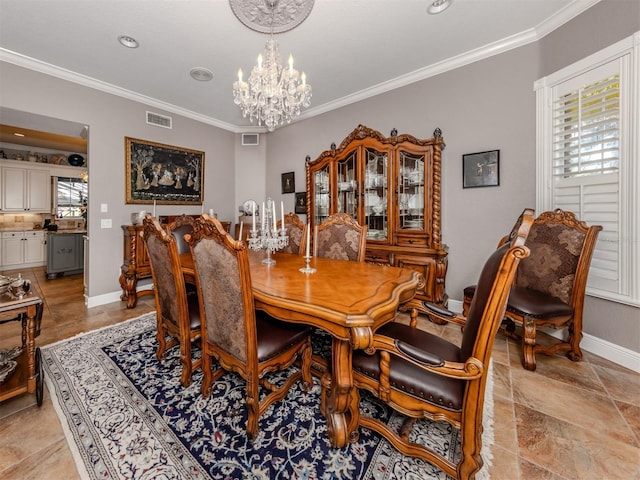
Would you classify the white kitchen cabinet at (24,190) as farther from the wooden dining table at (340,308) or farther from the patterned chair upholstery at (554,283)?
the patterned chair upholstery at (554,283)

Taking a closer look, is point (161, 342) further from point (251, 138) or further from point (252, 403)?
point (251, 138)

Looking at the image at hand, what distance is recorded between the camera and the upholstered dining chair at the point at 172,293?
1.63 m

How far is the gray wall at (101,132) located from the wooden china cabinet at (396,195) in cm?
274

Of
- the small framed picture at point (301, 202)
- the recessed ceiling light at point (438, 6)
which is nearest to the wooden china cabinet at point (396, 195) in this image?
the small framed picture at point (301, 202)

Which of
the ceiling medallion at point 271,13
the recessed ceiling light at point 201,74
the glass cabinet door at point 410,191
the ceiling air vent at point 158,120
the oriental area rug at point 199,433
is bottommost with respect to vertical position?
the oriental area rug at point 199,433

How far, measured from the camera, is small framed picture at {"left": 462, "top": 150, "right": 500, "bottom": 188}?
9.00ft

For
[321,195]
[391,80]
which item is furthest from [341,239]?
[391,80]

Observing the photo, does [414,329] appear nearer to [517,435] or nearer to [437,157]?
[517,435]

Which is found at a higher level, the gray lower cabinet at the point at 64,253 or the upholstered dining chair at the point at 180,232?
the upholstered dining chair at the point at 180,232

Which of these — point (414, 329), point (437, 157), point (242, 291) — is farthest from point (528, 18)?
point (242, 291)

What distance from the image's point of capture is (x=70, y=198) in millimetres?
6234

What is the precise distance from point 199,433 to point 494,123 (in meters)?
3.63

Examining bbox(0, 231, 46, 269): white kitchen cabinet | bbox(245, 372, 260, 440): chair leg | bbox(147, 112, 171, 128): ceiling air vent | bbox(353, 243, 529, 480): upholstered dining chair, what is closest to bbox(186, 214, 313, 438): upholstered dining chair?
bbox(245, 372, 260, 440): chair leg

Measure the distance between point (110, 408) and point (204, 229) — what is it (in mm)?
1333
